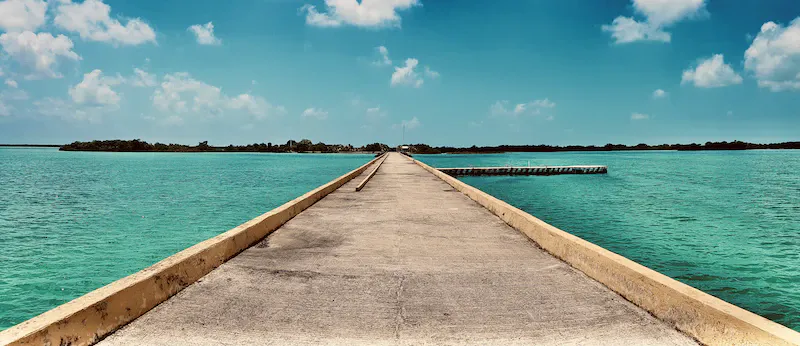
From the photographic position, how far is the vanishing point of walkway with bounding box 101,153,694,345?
12.8 ft

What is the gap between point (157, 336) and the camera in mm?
3869

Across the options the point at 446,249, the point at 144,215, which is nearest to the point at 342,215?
the point at 446,249

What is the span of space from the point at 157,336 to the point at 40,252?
1582cm

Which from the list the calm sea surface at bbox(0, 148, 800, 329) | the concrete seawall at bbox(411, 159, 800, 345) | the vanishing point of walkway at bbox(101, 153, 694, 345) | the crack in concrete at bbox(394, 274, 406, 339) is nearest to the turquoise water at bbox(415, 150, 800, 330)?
the calm sea surface at bbox(0, 148, 800, 329)

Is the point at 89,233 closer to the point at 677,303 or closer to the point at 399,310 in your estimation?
the point at 399,310

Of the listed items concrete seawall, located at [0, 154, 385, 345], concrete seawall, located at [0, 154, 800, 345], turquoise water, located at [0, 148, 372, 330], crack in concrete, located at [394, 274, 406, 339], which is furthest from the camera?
turquoise water, located at [0, 148, 372, 330]

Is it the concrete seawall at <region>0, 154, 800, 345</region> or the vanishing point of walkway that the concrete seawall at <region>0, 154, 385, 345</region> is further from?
the vanishing point of walkway

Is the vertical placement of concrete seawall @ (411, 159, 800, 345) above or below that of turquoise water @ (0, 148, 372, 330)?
above

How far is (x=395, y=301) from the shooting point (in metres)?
4.71

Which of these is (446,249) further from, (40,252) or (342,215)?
(40,252)

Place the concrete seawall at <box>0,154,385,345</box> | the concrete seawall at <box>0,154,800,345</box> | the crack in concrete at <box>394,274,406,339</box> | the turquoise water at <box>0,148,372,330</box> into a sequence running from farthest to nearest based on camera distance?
1. the turquoise water at <box>0,148,372,330</box>
2. the crack in concrete at <box>394,274,406,339</box>
3. the concrete seawall at <box>0,154,800,345</box>
4. the concrete seawall at <box>0,154,385,345</box>

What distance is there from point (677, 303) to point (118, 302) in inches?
212

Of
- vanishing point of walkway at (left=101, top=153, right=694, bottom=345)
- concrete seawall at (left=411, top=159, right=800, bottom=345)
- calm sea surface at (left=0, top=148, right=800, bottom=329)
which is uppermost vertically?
concrete seawall at (left=411, top=159, right=800, bottom=345)

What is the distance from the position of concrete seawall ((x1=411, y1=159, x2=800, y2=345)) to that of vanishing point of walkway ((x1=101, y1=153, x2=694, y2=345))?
0.13m
